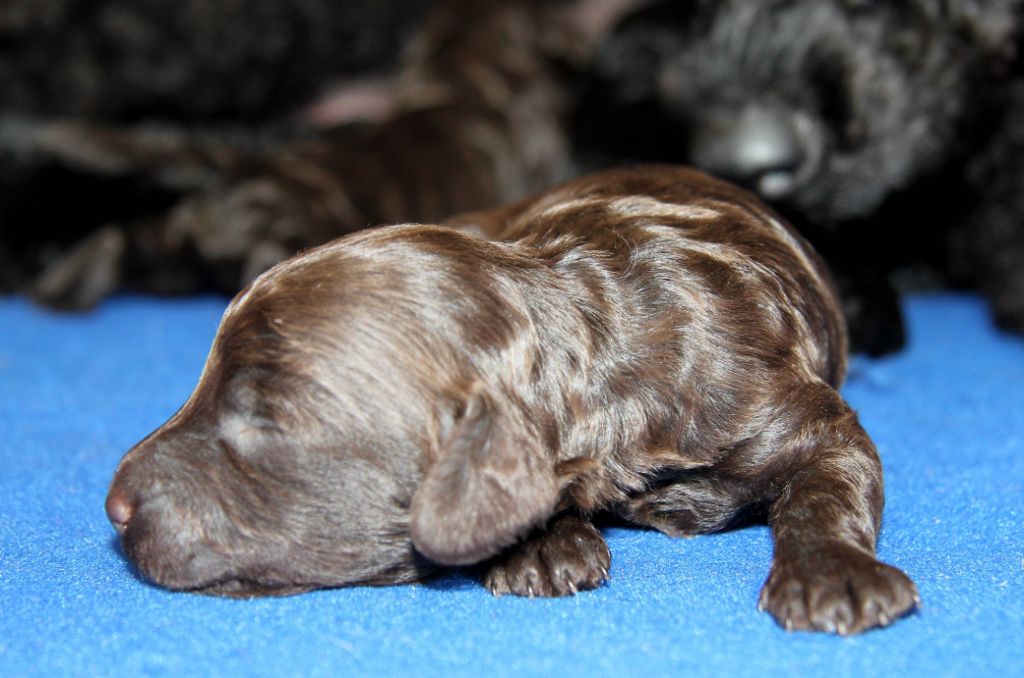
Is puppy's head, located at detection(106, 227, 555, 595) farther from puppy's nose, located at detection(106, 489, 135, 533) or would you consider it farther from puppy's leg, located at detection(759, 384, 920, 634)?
puppy's leg, located at detection(759, 384, 920, 634)

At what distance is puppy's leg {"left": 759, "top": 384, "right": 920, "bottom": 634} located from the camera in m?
1.96

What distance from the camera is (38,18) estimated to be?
4.74 metres

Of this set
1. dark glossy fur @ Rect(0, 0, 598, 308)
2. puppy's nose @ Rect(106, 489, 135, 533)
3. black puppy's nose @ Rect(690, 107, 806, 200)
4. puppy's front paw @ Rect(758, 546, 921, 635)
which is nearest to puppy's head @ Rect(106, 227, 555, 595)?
puppy's nose @ Rect(106, 489, 135, 533)

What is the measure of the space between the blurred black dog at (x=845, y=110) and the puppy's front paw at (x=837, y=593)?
157 centimetres

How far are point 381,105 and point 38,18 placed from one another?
156 centimetres

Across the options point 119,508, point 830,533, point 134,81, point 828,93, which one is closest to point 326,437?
point 119,508

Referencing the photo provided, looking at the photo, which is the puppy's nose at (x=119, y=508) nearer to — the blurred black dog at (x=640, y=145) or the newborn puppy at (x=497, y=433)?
the newborn puppy at (x=497, y=433)

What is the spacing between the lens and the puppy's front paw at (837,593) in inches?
76.9

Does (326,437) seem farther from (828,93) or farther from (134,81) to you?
(134,81)

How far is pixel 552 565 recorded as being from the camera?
223cm

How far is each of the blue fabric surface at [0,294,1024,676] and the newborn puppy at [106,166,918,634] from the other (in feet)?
0.22

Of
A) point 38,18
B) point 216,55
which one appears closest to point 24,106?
point 38,18

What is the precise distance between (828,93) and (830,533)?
69.0 inches

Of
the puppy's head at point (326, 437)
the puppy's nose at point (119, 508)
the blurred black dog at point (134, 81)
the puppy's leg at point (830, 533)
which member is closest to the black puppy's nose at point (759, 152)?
the puppy's leg at point (830, 533)
